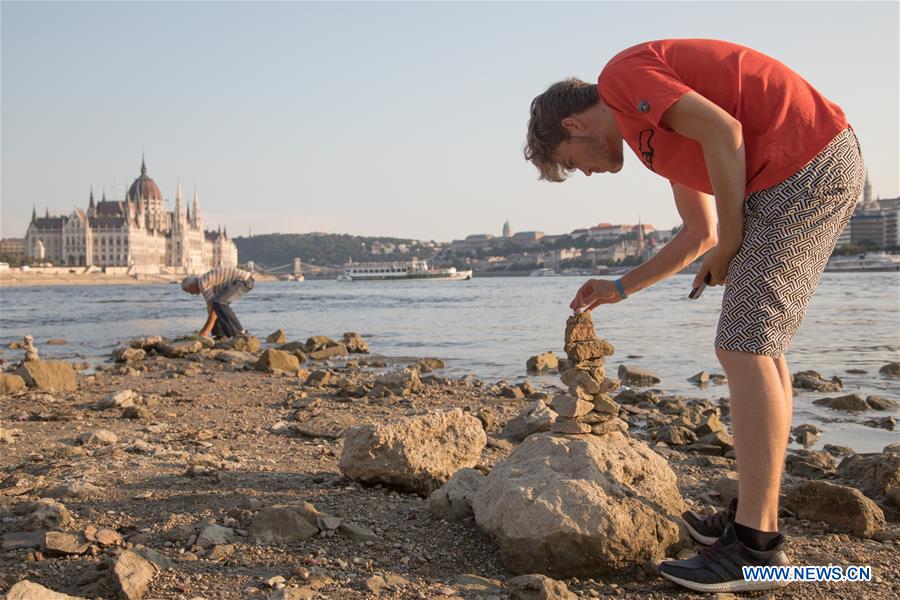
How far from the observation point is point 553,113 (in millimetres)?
2818

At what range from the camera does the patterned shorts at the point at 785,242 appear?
8.38ft

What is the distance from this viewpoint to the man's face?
2.80m

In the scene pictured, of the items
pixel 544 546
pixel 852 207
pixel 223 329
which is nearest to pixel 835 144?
pixel 852 207

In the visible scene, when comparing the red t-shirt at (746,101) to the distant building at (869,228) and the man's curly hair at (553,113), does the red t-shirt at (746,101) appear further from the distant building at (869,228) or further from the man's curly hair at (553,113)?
the distant building at (869,228)

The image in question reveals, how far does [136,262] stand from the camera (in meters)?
135

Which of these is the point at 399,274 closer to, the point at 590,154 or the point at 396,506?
the point at 396,506

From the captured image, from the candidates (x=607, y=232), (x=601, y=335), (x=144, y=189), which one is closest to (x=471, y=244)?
(x=607, y=232)

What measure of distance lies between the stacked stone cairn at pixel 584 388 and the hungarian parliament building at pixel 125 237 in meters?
131

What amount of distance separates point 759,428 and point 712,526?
2.14ft

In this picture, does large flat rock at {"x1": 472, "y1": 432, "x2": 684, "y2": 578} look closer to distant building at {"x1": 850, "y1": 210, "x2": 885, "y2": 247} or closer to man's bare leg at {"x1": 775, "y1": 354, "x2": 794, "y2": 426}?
man's bare leg at {"x1": 775, "y1": 354, "x2": 794, "y2": 426}

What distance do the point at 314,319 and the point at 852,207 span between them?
24.7 m

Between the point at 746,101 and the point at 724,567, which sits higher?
the point at 746,101

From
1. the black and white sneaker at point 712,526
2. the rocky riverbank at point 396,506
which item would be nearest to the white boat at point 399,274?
the rocky riverbank at point 396,506

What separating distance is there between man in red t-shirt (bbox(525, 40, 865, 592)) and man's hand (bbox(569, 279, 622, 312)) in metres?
0.62
